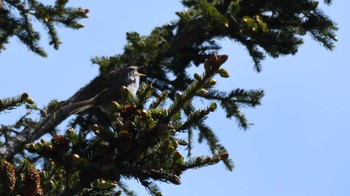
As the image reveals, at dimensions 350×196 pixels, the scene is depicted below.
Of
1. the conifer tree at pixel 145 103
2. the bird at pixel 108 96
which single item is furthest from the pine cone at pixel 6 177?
the bird at pixel 108 96

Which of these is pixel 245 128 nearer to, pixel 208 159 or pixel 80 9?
pixel 80 9

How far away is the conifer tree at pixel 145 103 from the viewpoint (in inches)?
115

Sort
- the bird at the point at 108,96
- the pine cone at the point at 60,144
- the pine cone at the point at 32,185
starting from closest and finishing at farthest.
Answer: the pine cone at the point at 32,185
the pine cone at the point at 60,144
the bird at the point at 108,96

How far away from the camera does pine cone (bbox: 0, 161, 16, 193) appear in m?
2.76

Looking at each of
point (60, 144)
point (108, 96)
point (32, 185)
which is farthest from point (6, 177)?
point (108, 96)

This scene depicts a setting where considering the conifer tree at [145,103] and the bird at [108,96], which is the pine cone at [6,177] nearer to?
the conifer tree at [145,103]

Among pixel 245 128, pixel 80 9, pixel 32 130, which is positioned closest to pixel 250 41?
pixel 245 128

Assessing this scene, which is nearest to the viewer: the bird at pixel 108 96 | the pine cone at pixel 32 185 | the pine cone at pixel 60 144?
the pine cone at pixel 32 185

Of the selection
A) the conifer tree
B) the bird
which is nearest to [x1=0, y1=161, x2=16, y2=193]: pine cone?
the conifer tree

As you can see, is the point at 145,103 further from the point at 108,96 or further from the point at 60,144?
the point at 108,96

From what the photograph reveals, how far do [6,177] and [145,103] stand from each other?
85cm

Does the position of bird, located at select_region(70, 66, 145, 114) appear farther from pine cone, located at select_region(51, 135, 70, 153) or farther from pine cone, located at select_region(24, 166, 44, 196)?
pine cone, located at select_region(24, 166, 44, 196)

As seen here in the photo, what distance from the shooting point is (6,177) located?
2.77 m

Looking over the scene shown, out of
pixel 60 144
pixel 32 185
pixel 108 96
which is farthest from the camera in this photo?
pixel 108 96
